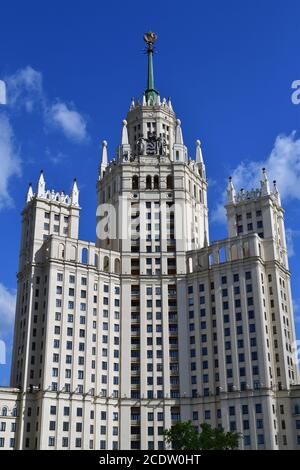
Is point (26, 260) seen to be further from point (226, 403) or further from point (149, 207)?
point (226, 403)

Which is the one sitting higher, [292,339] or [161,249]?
[161,249]

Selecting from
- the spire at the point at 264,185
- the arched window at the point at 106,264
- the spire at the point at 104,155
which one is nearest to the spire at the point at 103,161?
the spire at the point at 104,155

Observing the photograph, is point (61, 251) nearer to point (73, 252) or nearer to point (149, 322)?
point (73, 252)

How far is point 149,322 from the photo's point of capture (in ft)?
471

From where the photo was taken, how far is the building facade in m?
126

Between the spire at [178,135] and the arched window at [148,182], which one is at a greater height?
the spire at [178,135]

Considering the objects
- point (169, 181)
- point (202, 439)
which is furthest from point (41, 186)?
point (202, 439)

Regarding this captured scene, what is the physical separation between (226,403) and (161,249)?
4177 cm

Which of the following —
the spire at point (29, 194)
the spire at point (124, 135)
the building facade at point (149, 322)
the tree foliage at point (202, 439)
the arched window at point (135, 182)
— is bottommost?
the tree foliage at point (202, 439)

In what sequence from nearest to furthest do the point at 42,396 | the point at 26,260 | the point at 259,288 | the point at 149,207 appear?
the point at 42,396
the point at 259,288
the point at 26,260
the point at 149,207

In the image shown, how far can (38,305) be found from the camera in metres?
137

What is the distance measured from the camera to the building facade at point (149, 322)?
126 meters

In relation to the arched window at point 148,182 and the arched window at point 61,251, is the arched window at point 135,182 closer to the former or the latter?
the arched window at point 148,182
